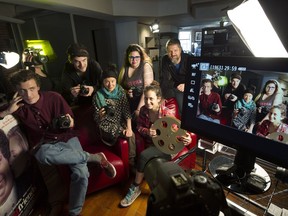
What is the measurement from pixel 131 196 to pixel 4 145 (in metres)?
1.00

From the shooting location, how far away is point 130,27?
4.41 metres

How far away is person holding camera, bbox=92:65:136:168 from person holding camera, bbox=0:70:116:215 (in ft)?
0.84

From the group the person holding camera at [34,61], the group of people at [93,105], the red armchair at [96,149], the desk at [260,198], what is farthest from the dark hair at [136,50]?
the desk at [260,198]

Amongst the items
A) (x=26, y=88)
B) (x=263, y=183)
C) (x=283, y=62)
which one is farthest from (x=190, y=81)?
(x=26, y=88)

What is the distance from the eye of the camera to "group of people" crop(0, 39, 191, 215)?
1.31 m

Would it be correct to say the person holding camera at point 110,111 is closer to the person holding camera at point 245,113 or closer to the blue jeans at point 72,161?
the blue jeans at point 72,161

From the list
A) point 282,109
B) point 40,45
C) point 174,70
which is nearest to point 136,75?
→ point 174,70

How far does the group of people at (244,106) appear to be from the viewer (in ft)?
2.08

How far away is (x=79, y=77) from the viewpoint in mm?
1819

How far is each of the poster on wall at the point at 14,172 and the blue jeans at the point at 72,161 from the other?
0.18 meters

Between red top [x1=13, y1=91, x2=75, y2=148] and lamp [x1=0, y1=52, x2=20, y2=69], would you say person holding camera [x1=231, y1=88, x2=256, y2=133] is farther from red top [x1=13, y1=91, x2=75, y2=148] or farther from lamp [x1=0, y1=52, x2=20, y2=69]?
lamp [x1=0, y1=52, x2=20, y2=69]

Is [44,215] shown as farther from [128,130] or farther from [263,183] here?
[263,183]

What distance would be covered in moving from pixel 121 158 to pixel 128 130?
0.84 ft

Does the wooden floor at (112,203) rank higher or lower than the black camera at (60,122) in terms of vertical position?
lower
